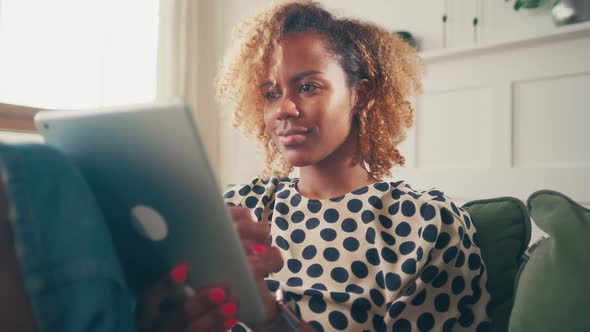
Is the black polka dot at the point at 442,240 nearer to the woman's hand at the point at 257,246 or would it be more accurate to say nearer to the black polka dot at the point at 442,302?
the black polka dot at the point at 442,302

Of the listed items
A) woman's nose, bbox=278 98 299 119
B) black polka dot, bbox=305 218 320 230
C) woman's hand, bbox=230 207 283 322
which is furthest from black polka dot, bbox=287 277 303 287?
woman's nose, bbox=278 98 299 119

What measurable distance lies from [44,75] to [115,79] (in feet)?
1.14

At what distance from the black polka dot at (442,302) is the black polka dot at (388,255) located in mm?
92

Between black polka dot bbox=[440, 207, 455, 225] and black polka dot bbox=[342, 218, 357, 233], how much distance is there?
16cm

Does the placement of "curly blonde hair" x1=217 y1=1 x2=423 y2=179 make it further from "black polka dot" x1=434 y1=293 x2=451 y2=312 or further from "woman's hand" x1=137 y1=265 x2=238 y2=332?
"woman's hand" x1=137 y1=265 x2=238 y2=332

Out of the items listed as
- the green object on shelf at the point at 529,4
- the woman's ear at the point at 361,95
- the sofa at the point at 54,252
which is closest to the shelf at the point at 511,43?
the green object on shelf at the point at 529,4

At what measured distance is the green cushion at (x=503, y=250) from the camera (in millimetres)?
769

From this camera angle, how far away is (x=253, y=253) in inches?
23.5

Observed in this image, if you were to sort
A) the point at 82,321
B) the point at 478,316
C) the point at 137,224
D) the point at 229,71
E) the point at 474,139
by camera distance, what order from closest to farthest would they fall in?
the point at 82,321 < the point at 137,224 < the point at 478,316 < the point at 229,71 < the point at 474,139

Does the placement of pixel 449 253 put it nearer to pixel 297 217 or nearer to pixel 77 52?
pixel 297 217

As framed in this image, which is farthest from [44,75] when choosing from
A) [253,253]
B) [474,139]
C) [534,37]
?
[534,37]

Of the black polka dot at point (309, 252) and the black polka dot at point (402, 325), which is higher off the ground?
the black polka dot at point (309, 252)

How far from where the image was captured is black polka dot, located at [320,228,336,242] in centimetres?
83

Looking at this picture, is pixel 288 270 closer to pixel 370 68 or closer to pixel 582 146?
pixel 370 68
